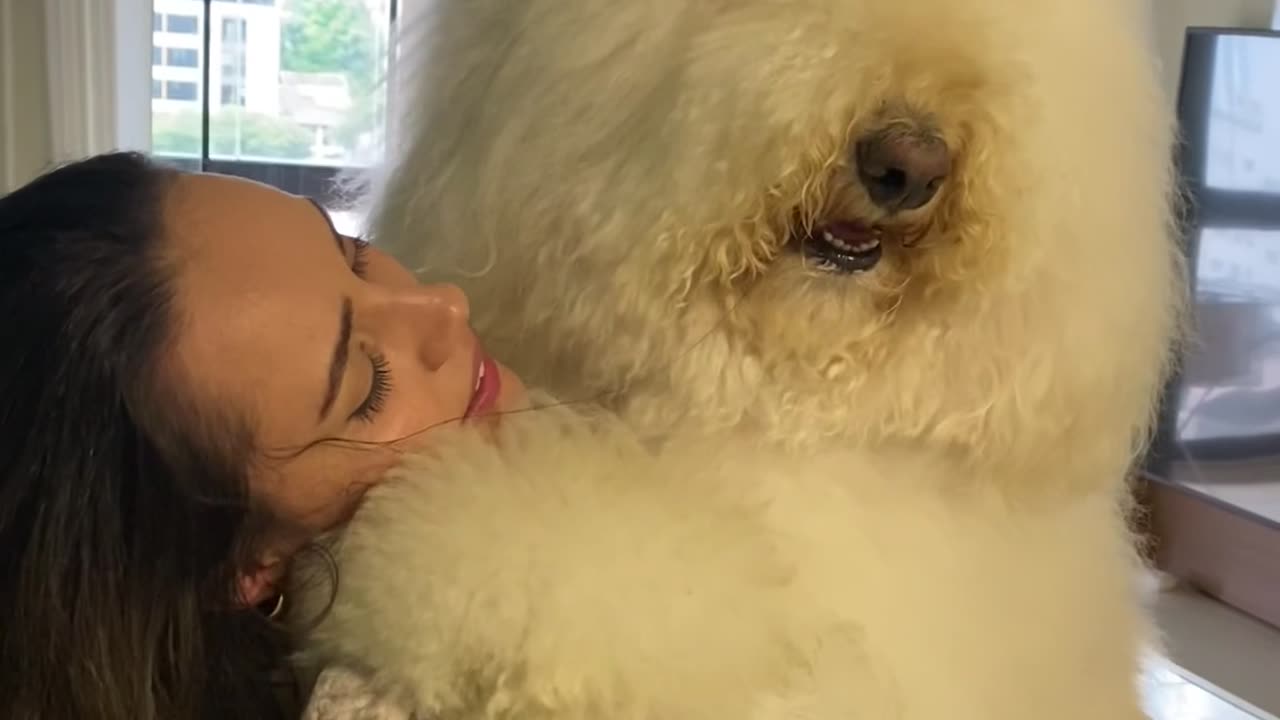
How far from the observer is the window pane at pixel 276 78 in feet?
11.4

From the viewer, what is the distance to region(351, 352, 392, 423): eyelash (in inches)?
35.4

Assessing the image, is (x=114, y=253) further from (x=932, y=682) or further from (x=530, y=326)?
(x=932, y=682)

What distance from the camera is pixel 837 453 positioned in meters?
1.00

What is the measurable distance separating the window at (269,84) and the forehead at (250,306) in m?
2.61

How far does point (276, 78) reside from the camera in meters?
3.54

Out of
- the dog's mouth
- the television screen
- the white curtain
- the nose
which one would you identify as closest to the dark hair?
the nose

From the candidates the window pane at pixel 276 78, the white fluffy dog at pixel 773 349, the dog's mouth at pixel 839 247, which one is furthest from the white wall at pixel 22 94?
the dog's mouth at pixel 839 247

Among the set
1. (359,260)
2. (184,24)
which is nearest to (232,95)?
(184,24)

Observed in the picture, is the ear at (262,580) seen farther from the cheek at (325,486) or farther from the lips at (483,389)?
the lips at (483,389)

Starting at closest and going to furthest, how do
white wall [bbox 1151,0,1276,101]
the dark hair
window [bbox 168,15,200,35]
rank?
the dark hair, white wall [bbox 1151,0,1276,101], window [bbox 168,15,200,35]

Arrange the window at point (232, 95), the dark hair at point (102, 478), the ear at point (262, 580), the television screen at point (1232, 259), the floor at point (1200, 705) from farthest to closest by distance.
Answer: the window at point (232, 95)
the television screen at point (1232, 259)
the floor at point (1200, 705)
the ear at point (262, 580)
the dark hair at point (102, 478)

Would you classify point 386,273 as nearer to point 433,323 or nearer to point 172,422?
point 433,323

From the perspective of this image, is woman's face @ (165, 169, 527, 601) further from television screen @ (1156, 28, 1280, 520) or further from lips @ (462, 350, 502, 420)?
television screen @ (1156, 28, 1280, 520)

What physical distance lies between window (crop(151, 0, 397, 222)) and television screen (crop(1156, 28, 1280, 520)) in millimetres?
1926
